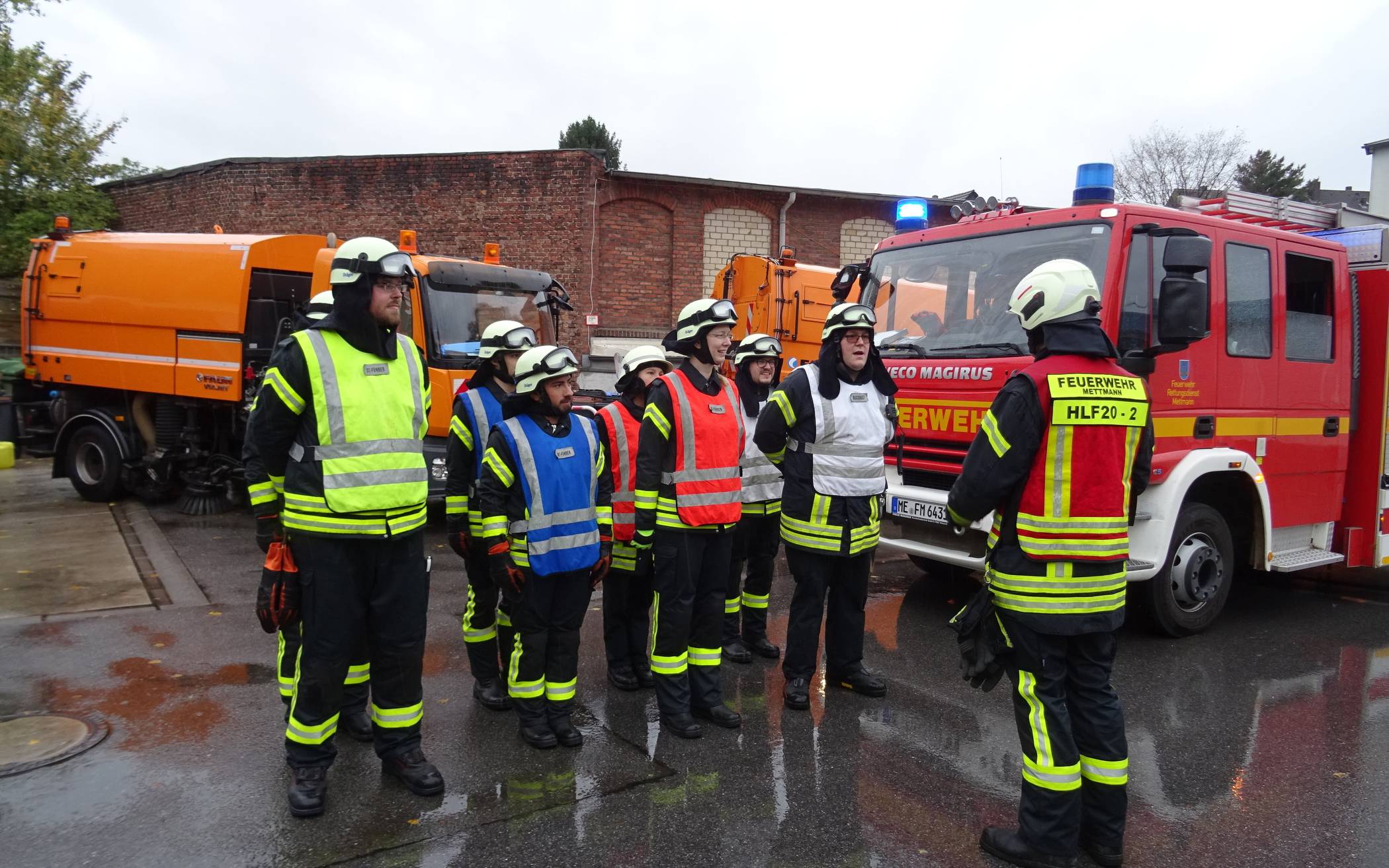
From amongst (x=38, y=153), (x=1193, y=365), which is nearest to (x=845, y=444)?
(x=1193, y=365)

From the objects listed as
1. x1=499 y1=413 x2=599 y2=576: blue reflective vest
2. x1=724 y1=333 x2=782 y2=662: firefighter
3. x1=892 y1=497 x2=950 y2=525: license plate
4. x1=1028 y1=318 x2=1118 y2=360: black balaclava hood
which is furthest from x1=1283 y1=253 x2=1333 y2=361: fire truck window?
x1=499 y1=413 x2=599 y2=576: blue reflective vest

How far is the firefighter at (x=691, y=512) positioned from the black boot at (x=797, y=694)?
340mm

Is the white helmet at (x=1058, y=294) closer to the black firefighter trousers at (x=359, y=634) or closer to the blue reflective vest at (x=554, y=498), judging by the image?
the blue reflective vest at (x=554, y=498)

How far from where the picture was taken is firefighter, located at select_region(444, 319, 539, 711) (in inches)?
182

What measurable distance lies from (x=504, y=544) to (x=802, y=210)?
690 inches

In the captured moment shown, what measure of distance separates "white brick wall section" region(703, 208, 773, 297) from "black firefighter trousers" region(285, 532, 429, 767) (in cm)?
1642

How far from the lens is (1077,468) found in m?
3.36

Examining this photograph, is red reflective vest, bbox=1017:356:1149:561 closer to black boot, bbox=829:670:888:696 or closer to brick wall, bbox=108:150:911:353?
black boot, bbox=829:670:888:696

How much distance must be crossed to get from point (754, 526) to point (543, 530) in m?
1.88

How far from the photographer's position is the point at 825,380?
4.82 meters

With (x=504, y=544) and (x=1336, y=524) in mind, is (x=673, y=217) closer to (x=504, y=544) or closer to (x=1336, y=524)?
(x=1336, y=524)

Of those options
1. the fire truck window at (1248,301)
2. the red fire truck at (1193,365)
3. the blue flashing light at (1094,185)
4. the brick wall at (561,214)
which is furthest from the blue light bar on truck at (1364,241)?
the brick wall at (561,214)

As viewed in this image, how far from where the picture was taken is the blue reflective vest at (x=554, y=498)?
420cm

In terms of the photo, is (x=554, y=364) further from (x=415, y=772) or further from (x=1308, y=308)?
(x=1308, y=308)
